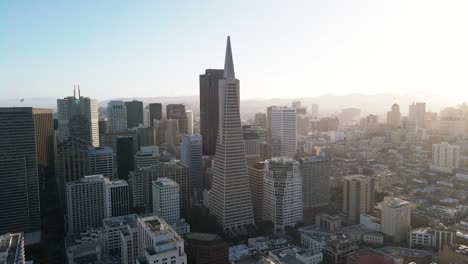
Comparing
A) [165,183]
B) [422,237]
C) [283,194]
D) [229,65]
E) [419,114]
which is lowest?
[422,237]

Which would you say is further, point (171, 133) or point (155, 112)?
point (155, 112)

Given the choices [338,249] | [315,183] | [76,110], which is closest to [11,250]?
[338,249]

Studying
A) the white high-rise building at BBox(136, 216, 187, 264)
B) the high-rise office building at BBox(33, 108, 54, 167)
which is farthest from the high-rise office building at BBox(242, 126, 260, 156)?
the white high-rise building at BBox(136, 216, 187, 264)

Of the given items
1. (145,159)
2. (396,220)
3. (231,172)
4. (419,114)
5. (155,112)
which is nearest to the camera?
(396,220)

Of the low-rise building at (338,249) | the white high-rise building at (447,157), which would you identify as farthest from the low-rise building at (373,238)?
the white high-rise building at (447,157)

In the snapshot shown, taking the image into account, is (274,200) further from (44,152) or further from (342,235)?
(44,152)

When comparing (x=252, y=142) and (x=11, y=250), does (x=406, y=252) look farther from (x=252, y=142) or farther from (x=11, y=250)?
(x=252, y=142)
